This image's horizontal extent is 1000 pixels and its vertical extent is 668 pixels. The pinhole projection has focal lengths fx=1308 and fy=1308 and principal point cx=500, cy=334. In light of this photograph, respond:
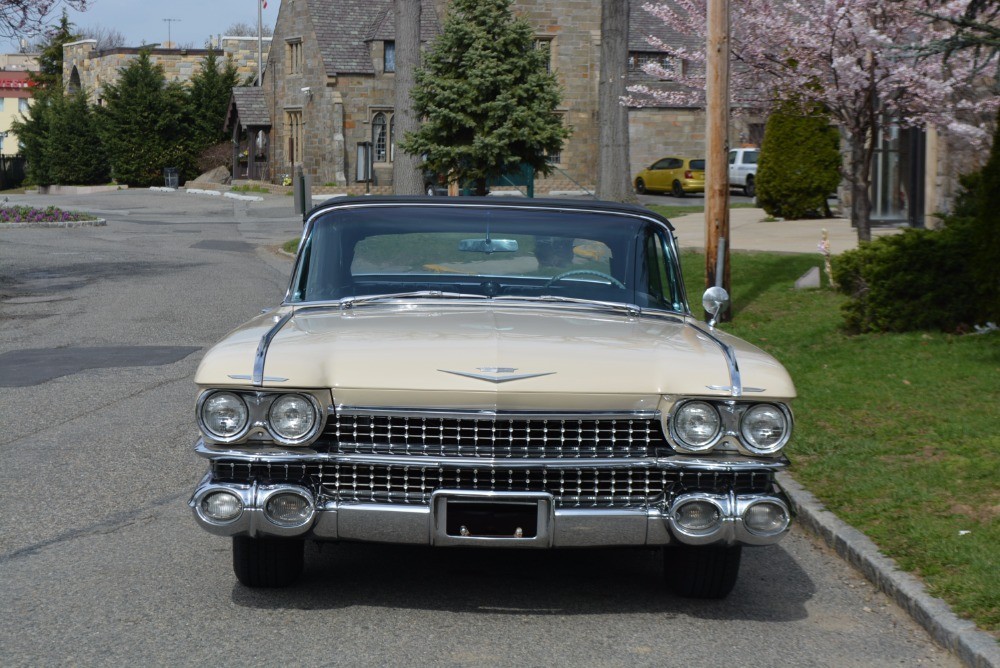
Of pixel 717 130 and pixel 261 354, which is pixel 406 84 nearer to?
pixel 717 130

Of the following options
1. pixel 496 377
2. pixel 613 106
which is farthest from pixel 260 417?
pixel 613 106

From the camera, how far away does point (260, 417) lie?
15.9ft

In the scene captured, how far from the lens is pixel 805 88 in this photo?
16391mm

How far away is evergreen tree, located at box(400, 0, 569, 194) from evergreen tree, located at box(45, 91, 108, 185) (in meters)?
33.3

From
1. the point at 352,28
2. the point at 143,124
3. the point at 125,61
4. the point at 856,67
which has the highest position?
the point at 125,61

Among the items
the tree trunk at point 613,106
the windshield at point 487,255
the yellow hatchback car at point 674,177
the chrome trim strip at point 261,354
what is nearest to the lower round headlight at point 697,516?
the windshield at point 487,255

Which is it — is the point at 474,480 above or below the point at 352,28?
below

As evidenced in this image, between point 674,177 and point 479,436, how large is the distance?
147ft

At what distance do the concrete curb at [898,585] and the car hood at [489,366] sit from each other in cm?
109

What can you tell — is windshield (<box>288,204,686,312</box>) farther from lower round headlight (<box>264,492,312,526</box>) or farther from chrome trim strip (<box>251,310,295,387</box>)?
lower round headlight (<box>264,492,312,526</box>)

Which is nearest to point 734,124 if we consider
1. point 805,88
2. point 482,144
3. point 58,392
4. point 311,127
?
point 311,127

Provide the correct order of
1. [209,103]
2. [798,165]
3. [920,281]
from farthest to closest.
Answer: [209,103]
[798,165]
[920,281]

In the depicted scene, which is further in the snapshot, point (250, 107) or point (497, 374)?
point (250, 107)

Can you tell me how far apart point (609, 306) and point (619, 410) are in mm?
1235
